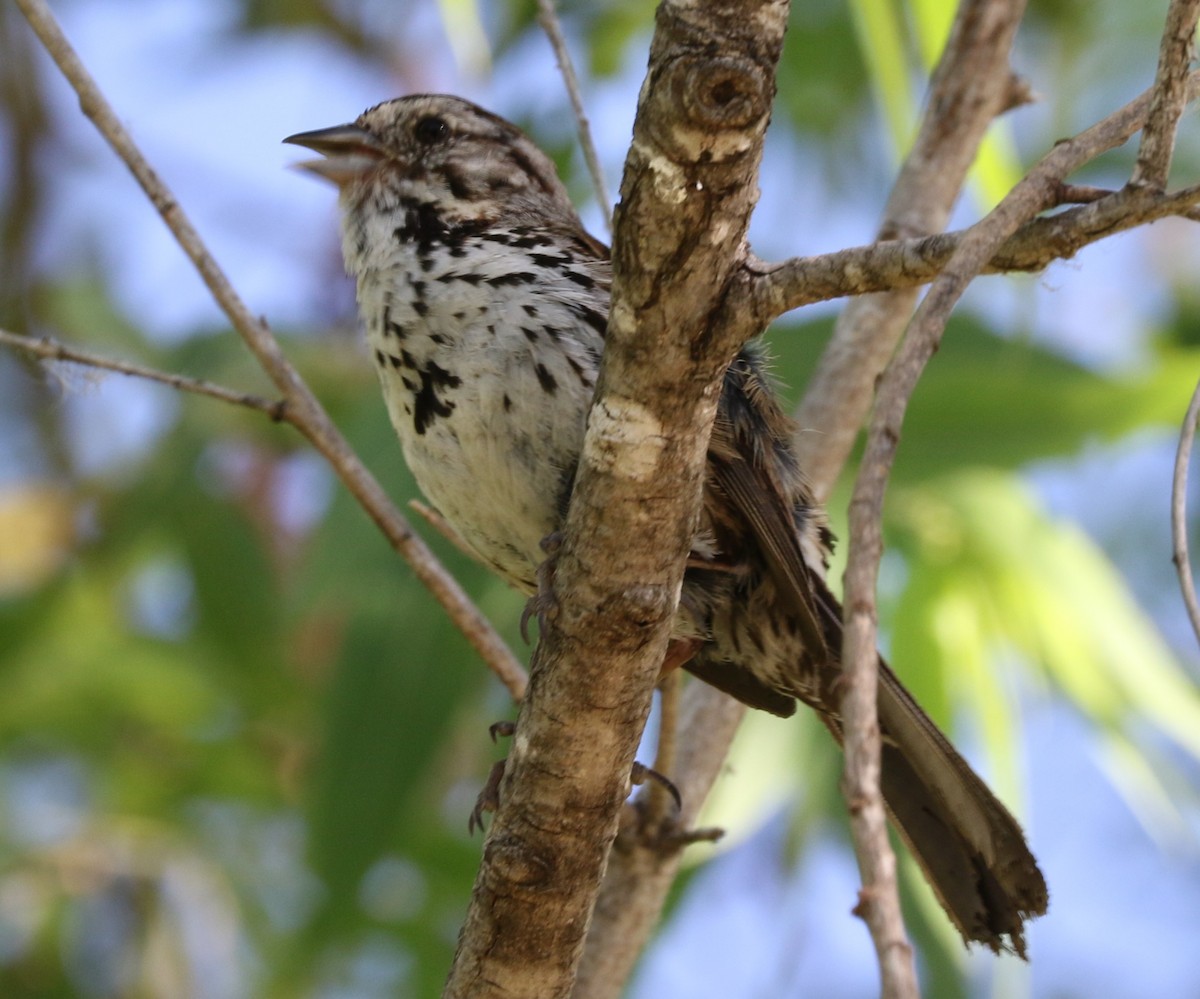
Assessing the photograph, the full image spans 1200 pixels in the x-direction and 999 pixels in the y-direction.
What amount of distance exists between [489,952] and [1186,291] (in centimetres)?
501

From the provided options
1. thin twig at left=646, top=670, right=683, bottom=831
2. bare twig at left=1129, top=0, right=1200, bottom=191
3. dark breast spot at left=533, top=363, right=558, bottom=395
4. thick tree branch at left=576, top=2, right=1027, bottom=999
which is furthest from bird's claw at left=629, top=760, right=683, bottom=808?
bare twig at left=1129, top=0, right=1200, bottom=191

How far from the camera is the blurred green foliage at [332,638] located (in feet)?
14.6

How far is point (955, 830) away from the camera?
2.88 m

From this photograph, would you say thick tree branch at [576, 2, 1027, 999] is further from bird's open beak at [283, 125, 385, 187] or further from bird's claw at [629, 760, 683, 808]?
bird's open beak at [283, 125, 385, 187]

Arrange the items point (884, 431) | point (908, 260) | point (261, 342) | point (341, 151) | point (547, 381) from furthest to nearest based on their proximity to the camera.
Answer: point (341, 151), point (261, 342), point (547, 381), point (908, 260), point (884, 431)

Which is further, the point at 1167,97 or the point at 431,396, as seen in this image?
the point at 431,396

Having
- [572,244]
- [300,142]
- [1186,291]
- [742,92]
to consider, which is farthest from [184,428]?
[742,92]

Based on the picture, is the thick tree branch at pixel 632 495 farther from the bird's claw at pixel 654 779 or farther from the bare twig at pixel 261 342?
the bare twig at pixel 261 342

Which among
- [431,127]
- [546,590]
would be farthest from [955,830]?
[431,127]

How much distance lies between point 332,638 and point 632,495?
17.6ft

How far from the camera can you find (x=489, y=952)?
7.86 feet

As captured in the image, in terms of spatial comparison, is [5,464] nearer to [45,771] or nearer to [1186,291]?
[45,771]

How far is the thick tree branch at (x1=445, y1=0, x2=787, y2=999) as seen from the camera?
1.80 metres

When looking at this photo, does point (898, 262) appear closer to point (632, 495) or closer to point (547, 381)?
point (632, 495)
